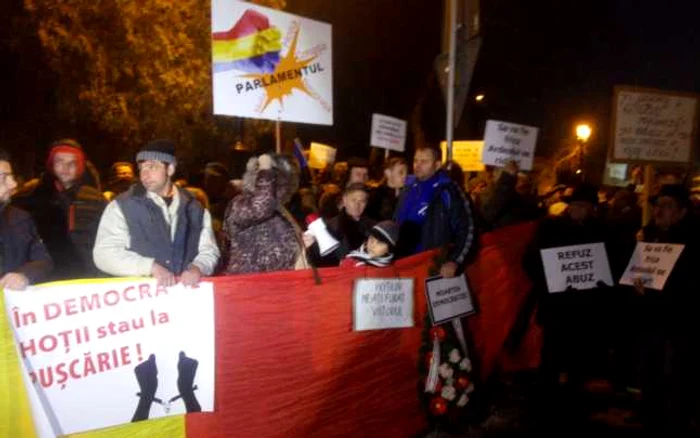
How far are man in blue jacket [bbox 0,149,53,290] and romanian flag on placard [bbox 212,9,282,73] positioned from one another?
79.1 inches

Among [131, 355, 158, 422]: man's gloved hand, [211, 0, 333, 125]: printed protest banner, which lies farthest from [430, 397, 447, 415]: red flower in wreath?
[211, 0, 333, 125]: printed protest banner

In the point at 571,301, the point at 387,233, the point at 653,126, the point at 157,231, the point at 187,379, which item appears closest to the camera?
the point at 187,379

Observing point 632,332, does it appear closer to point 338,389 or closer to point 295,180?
point 338,389

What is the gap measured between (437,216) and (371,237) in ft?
2.65

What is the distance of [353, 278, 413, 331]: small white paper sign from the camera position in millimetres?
5289

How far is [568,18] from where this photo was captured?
66.6 ft

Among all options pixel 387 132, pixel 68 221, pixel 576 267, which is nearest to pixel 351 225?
pixel 576 267

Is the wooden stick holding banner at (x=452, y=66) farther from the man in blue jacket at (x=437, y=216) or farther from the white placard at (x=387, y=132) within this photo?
the white placard at (x=387, y=132)

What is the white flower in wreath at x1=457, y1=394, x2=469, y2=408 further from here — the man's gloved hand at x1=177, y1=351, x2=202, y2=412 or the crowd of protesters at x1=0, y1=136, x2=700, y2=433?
the man's gloved hand at x1=177, y1=351, x2=202, y2=412

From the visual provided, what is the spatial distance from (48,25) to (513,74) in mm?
12807

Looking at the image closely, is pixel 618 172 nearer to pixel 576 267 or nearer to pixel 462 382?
pixel 576 267

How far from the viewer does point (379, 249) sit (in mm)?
5484

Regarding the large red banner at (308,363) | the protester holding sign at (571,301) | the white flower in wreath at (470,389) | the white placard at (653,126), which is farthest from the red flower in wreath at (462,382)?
the white placard at (653,126)

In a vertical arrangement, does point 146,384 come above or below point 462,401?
above
